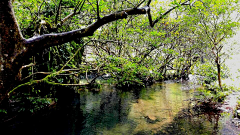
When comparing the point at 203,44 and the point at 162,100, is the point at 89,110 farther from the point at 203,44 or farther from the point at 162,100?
the point at 203,44

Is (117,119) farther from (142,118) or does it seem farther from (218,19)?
(218,19)

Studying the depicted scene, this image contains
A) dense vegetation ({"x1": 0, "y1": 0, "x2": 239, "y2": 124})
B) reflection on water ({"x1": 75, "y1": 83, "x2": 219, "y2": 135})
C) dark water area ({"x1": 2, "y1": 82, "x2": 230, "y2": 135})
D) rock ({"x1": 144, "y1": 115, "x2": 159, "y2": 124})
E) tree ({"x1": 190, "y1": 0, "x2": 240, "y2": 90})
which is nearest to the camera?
dense vegetation ({"x1": 0, "y1": 0, "x2": 239, "y2": 124})

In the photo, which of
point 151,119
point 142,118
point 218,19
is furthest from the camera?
point 218,19

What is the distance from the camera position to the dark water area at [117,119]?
6.84m

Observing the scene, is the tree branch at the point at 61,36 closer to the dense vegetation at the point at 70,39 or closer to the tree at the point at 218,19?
the dense vegetation at the point at 70,39

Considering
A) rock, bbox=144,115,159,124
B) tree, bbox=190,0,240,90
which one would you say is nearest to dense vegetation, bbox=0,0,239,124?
tree, bbox=190,0,240,90

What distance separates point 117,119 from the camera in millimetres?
8305

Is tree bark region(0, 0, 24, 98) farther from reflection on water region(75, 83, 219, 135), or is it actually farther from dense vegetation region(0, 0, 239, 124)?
reflection on water region(75, 83, 219, 135)

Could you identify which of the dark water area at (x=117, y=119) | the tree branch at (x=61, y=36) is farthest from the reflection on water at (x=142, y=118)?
the tree branch at (x=61, y=36)

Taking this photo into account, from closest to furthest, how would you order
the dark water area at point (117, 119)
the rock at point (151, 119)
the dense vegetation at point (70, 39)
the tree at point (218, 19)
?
the dense vegetation at point (70, 39)
the dark water area at point (117, 119)
the rock at point (151, 119)
the tree at point (218, 19)

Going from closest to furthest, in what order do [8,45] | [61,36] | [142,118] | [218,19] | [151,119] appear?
[8,45], [61,36], [151,119], [142,118], [218,19]

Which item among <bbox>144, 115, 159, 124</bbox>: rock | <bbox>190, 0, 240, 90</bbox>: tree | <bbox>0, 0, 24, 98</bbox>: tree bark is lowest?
<bbox>144, 115, 159, 124</bbox>: rock

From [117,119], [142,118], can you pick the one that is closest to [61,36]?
[117,119]

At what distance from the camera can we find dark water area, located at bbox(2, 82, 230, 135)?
6.84 metres
